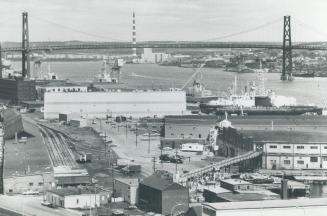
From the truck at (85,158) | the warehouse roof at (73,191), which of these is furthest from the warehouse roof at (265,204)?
the truck at (85,158)

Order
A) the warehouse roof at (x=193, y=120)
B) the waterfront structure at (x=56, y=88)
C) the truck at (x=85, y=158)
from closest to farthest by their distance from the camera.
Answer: the truck at (x=85, y=158) → the warehouse roof at (x=193, y=120) → the waterfront structure at (x=56, y=88)

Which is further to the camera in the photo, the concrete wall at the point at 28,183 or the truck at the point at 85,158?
the truck at the point at 85,158

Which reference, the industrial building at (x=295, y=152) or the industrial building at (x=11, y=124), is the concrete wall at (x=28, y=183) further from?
the industrial building at (x=11, y=124)

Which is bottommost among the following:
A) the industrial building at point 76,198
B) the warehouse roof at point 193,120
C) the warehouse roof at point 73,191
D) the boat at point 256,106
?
the industrial building at point 76,198

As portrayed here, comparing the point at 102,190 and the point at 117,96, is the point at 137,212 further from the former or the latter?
the point at 117,96

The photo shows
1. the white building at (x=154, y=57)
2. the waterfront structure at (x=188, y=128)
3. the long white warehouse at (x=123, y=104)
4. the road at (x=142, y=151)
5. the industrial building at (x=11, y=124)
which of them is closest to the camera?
the road at (x=142, y=151)

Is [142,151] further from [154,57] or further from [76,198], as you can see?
[154,57]

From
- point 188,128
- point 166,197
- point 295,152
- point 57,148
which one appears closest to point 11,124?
point 57,148

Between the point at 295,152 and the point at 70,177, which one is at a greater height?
the point at 295,152
